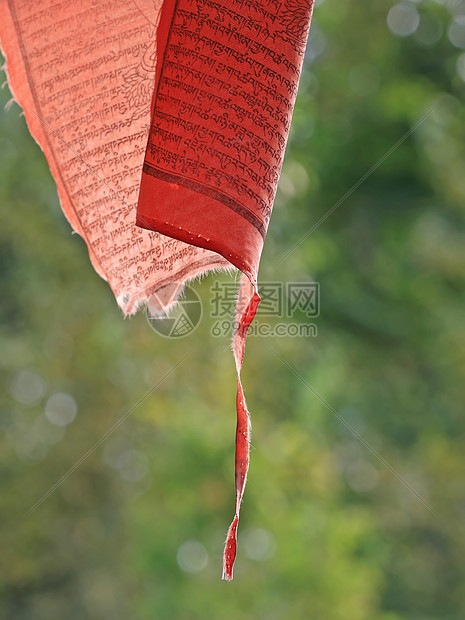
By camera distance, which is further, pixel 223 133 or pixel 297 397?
pixel 297 397

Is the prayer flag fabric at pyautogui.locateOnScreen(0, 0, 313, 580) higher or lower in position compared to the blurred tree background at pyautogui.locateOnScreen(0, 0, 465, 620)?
higher

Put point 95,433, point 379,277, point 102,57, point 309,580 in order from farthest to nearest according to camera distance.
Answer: point 379,277, point 95,433, point 309,580, point 102,57

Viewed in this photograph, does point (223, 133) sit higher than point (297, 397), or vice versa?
point (223, 133)

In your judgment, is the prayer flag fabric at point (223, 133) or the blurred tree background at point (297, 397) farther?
the blurred tree background at point (297, 397)

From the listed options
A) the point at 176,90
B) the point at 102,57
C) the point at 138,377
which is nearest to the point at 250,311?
the point at 176,90

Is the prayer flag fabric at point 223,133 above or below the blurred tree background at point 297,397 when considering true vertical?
Result: above

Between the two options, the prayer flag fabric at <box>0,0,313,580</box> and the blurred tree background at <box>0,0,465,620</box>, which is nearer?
the prayer flag fabric at <box>0,0,313,580</box>

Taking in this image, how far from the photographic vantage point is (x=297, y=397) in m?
2.46

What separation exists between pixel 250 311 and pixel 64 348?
2294 mm

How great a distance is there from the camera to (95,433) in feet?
8.22

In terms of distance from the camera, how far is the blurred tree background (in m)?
2.24

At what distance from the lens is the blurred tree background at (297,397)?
224 cm

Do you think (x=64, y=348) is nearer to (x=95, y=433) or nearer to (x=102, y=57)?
(x=95, y=433)

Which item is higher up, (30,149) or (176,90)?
(176,90)
